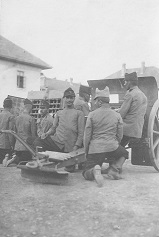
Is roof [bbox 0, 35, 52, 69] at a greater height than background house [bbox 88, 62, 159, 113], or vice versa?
roof [bbox 0, 35, 52, 69]

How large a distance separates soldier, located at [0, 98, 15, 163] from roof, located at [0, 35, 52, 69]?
58.4 feet

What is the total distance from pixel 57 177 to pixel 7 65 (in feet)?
75.1

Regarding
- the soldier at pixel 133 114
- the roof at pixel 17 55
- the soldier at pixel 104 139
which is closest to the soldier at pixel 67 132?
the soldier at pixel 104 139

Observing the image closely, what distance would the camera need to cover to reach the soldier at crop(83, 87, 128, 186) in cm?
527

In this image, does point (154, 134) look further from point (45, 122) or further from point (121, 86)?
point (45, 122)

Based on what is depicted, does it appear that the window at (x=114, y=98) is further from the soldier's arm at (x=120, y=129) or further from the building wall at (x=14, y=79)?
the building wall at (x=14, y=79)

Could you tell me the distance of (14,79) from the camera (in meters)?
26.4

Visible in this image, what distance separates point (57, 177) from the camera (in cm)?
481

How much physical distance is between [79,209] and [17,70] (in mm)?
24181

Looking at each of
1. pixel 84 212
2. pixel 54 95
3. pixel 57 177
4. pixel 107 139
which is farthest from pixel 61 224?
pixel 54 95

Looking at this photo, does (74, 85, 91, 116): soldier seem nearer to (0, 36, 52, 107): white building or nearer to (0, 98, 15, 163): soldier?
(0, 98, 15, 163): soldier

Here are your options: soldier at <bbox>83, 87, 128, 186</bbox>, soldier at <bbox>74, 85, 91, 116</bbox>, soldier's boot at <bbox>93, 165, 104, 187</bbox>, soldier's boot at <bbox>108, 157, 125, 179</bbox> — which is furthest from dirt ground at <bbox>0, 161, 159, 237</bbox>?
soldier at <bbox>74, 85, 91, 116</bbox>

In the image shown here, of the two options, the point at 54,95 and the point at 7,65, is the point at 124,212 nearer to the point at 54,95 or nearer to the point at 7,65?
the point at 54,95

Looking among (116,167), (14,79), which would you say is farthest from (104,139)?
(14,79)
